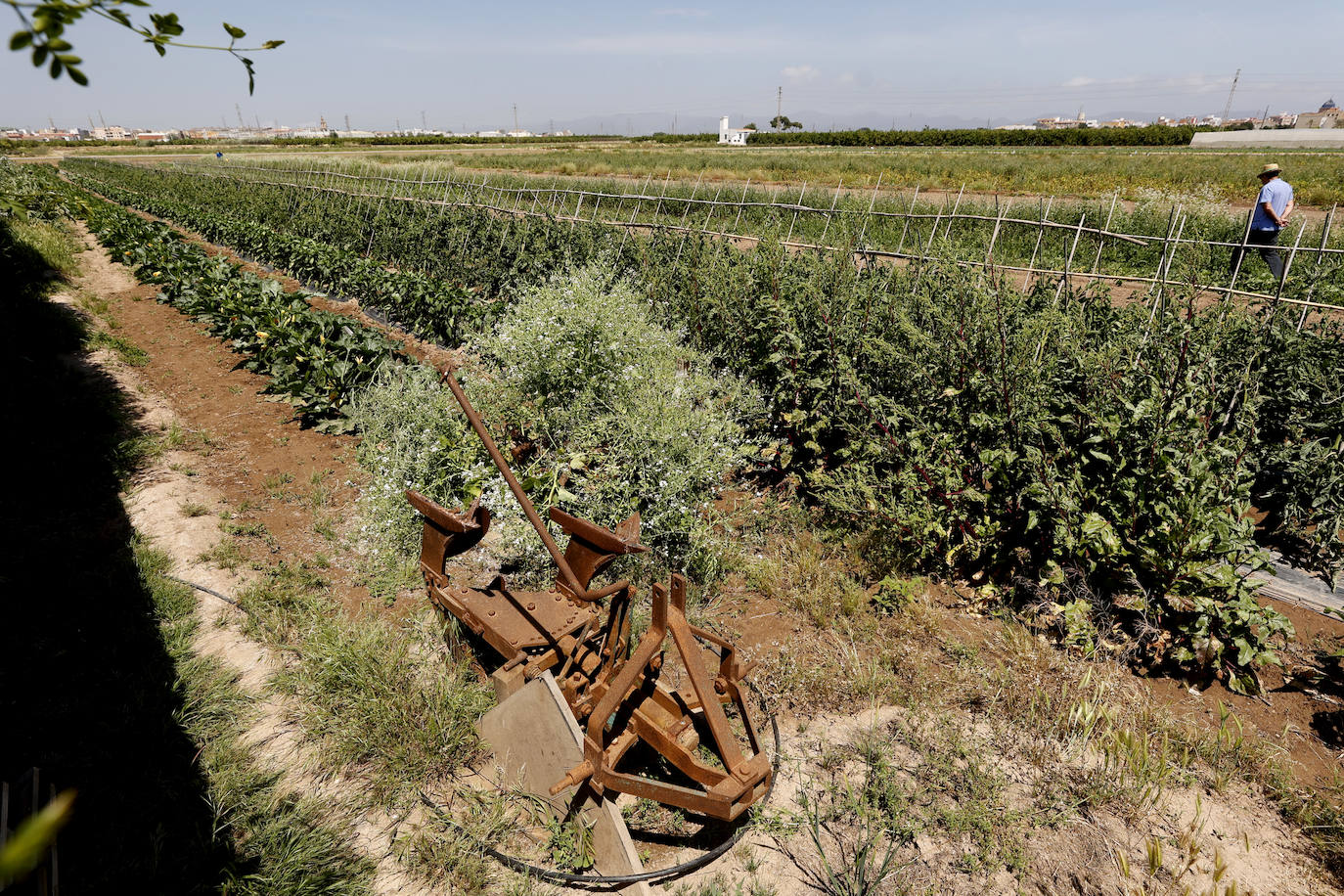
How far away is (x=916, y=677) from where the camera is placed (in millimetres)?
3762

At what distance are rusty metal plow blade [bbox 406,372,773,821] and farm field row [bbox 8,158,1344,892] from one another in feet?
1.87

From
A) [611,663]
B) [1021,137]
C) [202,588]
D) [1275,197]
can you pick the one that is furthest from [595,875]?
[1021,137]

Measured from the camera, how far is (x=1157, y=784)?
306cm

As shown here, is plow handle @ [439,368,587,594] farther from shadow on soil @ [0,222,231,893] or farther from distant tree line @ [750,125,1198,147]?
distant tree line @ [750,125,1198,147]

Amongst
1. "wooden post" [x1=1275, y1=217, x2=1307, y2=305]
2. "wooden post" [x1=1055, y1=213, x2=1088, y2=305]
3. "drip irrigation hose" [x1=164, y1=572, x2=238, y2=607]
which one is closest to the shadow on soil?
"drip irrigation hose" [x1=164, y1=572, x2=238, y2=607]

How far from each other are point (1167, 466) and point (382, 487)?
15.8ft

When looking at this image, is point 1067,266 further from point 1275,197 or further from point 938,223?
point 938,223

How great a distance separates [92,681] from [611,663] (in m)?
2.83

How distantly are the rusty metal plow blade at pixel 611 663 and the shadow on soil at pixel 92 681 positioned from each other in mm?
1371

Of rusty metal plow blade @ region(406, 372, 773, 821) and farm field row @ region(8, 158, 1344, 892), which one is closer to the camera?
rusty metal plow blade @ region(406, 372, 773, 821)

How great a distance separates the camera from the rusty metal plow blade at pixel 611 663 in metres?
2.58

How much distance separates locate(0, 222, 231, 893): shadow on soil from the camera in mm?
2750

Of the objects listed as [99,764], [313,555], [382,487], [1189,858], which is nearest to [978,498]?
[1189,858]

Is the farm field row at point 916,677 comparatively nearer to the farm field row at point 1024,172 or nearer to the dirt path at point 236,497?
the dirt path at point 236,497
